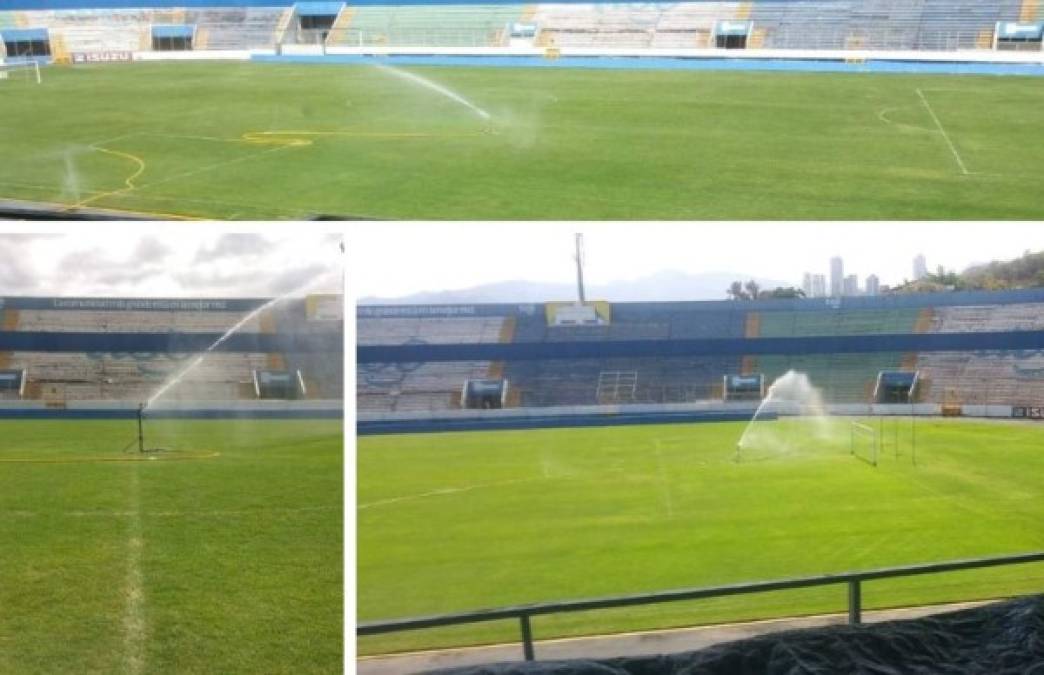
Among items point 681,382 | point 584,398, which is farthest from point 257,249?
point 681,382

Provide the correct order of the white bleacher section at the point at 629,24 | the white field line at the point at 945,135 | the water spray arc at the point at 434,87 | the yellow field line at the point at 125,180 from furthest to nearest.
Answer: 1. the white bleacher section at the point at 629,24
2. the water spray arc at the point at 434,87
3. the white field line at the point at 945,135
4. the yellow field line at the point at 125,180

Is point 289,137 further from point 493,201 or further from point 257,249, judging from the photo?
point 257,249

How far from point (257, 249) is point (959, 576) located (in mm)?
1826

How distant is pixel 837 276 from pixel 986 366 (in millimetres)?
460

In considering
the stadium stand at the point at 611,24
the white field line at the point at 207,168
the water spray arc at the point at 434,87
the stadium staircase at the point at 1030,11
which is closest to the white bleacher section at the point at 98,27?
the stadium stand at the point at 611,24

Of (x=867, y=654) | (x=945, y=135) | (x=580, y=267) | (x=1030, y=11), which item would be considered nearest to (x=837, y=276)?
(x=580, y=267)

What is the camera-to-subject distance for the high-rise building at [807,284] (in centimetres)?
267

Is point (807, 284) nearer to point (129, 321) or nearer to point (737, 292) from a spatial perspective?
point (737, 292)

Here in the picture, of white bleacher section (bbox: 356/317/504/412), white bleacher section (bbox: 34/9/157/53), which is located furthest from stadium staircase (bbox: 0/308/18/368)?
white bleacher section (bbox: 34/9/157/53)

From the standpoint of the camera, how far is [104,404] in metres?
2.57

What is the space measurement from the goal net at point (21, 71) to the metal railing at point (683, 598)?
10339 mm

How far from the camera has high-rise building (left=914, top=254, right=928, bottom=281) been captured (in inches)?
105

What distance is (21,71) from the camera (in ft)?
36.9

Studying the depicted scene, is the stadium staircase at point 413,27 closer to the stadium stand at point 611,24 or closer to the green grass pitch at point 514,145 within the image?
the stadium stand at point 611,24
